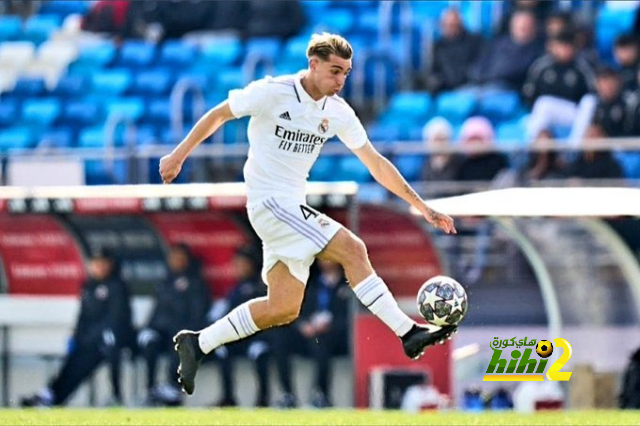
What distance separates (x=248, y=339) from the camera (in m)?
13.5

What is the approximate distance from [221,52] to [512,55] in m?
4.41

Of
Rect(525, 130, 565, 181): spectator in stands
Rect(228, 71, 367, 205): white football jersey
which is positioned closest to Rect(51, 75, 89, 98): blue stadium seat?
Rect(525, 130, 565, 181): spectator in stands

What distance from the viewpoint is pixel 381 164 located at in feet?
29.0

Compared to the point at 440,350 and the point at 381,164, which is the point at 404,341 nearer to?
the point at 381,164

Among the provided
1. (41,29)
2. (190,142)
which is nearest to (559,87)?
(41,29)

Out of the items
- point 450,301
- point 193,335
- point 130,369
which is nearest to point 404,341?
point 450,301

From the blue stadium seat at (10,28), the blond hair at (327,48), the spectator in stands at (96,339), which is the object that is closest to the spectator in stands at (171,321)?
the spectator in stands at (96,339)

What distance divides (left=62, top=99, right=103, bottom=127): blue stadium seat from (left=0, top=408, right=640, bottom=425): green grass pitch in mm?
9591

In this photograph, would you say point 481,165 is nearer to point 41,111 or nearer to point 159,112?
point 159,112

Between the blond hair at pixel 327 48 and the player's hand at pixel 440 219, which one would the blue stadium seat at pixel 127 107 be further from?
the blond hair at pixel 327 48

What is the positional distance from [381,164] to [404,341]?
1058 mm

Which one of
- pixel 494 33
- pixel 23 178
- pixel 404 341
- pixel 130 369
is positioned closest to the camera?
pixel 404 341

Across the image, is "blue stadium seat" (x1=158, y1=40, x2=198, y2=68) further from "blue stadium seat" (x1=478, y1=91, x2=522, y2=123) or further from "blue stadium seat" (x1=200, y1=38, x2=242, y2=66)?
"blue stadium seat" (x1=478, y1=91, x2=522, y2=123)

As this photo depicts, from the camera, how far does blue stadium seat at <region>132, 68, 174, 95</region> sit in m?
20.5
